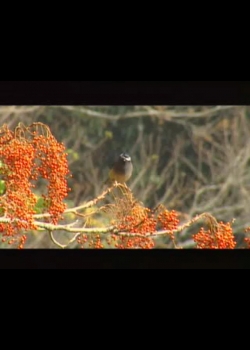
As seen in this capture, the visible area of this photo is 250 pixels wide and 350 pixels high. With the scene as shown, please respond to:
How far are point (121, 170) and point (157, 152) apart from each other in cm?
15

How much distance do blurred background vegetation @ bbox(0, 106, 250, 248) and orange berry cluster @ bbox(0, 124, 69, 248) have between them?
4 cm

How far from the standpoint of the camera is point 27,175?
20.4ft

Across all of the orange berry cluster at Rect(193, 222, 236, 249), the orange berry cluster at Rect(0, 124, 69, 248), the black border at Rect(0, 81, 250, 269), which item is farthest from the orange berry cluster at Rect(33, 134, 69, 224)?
the orange berry cluster at Rect(193, 222, 236, 249)

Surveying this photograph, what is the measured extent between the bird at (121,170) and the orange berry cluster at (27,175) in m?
0.17

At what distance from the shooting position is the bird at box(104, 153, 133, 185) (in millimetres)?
6250

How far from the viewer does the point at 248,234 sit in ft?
20.5
